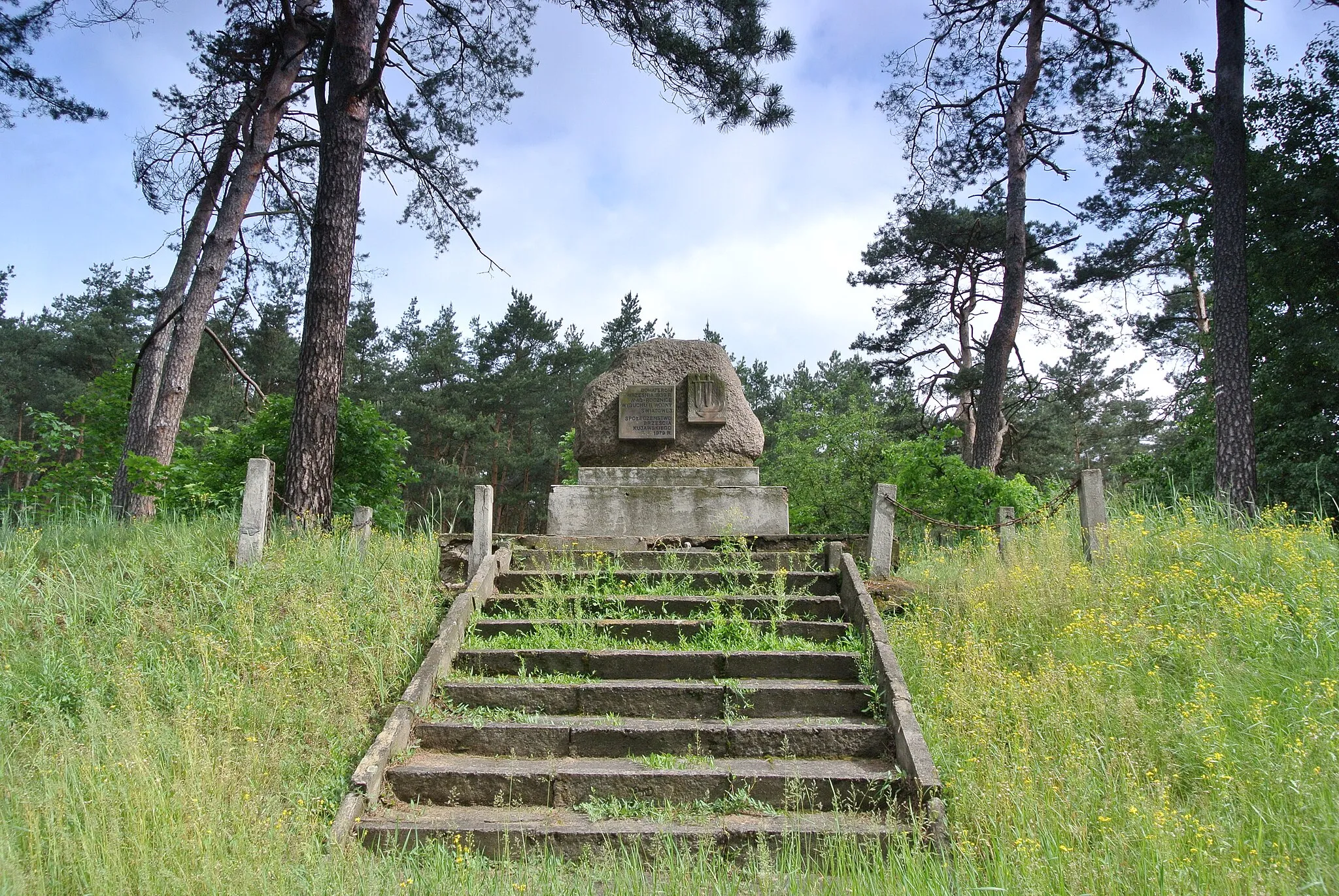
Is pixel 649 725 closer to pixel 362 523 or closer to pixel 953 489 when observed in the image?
pixel 362 523

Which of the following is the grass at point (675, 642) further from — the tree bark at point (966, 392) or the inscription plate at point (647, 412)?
the tree bark at point (966, 392)

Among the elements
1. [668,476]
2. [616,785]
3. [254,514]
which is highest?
[668,476]

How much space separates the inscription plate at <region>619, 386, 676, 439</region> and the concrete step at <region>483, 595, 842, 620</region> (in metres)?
3.10

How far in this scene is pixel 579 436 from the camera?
9852 mm

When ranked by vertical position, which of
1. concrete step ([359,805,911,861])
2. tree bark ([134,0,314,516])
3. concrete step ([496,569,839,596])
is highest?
tree bark ([134,0,314,516])

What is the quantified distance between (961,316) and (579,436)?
14.6 metres

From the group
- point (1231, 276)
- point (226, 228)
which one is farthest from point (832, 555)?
point (226, 228)

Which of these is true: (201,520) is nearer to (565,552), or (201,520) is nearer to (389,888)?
(565,552)

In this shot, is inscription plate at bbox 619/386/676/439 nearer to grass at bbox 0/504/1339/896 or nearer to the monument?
the monument

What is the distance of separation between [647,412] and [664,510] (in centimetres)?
127

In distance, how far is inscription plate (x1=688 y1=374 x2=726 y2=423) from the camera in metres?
9.69

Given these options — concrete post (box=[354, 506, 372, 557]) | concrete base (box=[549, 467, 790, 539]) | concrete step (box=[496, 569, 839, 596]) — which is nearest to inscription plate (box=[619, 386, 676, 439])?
concrete base (box=[549, 467, 790, 539])

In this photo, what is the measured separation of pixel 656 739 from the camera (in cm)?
501

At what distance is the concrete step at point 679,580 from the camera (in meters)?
7.19
